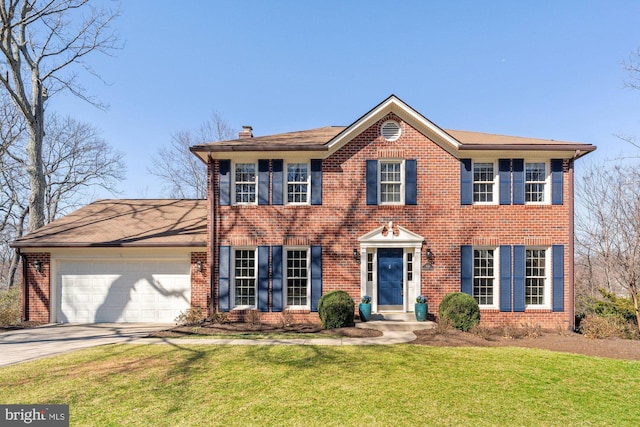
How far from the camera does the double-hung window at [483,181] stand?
12.1 metres

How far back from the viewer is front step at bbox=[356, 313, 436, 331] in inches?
423

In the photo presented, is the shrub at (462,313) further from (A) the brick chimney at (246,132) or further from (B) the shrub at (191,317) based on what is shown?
(A) the brick chimney at (246,132)

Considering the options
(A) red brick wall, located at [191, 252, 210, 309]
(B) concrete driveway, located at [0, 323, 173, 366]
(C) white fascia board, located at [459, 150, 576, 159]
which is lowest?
(B) concrete driveway, located at [0, 323, 173, 366]

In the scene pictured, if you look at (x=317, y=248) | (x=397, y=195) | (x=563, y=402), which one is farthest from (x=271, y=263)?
(x=563, y=402)

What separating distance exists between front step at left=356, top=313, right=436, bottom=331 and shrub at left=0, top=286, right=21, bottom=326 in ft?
40.2

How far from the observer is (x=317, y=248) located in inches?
471

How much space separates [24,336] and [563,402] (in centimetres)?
1402

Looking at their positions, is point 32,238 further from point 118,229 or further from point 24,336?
point 24,336

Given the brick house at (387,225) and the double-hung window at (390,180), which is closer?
the brick house at (387,225)

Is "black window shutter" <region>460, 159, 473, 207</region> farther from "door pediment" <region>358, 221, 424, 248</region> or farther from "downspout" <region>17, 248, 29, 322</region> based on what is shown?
"downspout" <region>17, 248, 29, 322</region>

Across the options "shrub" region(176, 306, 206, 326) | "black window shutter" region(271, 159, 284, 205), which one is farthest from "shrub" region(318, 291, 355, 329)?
"shrub" region(176, 306, 206, 326)

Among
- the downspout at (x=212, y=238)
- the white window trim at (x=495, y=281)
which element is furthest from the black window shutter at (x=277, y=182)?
the white window trim at (x=495, y=281)

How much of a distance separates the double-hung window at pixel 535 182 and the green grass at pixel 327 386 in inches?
231

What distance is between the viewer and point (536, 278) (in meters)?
11.9
